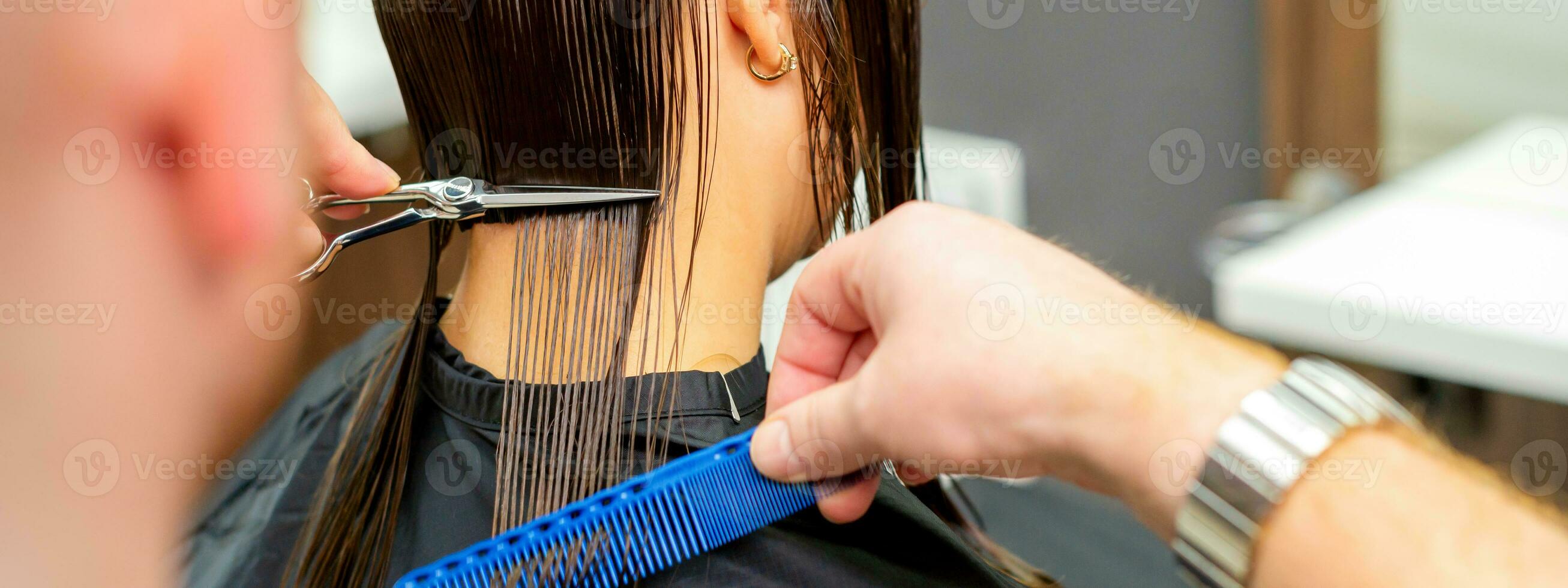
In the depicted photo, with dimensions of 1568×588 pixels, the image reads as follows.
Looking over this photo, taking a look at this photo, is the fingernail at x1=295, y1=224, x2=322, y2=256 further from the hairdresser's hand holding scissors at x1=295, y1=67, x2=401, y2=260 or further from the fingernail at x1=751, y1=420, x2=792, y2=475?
the fingernail at x1=751, y1=420, x2=792, y2=475

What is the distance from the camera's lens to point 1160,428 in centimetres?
50

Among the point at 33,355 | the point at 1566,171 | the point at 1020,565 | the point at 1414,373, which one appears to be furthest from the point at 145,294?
the point at 1566,171

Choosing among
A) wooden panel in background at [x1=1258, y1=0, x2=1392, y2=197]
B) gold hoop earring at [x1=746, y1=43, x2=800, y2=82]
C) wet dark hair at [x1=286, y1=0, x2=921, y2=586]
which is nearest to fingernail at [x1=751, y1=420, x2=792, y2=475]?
wet dark hair at [x1=286, y1=0, x2=921, y2=586]

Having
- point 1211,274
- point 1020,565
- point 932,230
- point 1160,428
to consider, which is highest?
point 932,230

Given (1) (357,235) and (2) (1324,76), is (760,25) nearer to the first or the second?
(1) (357,235)

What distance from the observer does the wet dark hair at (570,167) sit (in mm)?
678

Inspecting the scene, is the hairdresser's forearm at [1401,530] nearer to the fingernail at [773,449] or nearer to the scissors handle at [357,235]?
the fingernail at [773,449]

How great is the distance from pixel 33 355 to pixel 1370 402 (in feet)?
1.94

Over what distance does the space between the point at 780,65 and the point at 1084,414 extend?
14.1 inches

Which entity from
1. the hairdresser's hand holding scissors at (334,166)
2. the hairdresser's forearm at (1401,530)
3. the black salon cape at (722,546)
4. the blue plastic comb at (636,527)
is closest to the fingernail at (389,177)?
the hairdresser's hand holding scissors at (334,166)

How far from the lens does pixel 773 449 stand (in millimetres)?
623

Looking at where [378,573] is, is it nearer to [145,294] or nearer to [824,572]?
[824,572]

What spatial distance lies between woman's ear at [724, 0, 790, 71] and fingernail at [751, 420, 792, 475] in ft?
0.90

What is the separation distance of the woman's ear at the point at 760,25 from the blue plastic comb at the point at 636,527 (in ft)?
0.93
